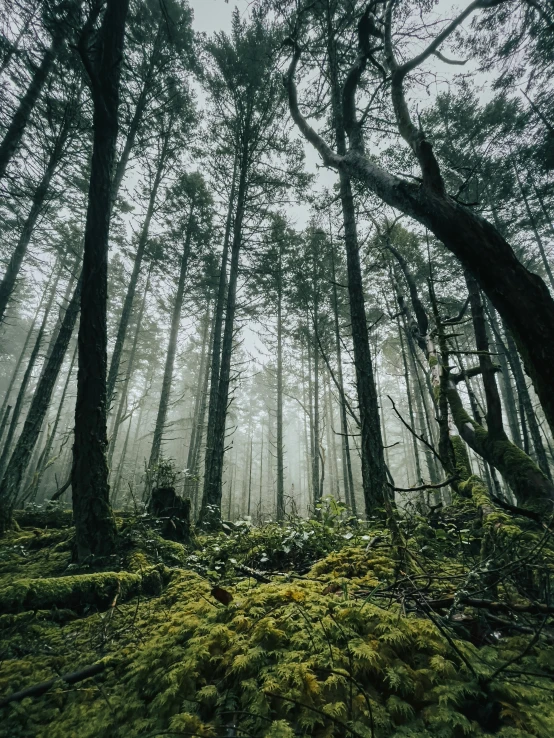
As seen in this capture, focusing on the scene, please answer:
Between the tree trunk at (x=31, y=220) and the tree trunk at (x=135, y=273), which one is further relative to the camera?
the tree trunk at (x=135, y=273)

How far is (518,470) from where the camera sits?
3660 millimetres

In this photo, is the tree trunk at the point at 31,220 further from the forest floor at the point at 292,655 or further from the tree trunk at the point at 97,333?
the forest floor at the point at 292,655

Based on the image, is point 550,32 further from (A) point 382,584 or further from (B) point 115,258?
(B) point 115,258

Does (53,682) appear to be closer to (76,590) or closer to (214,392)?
(76,590)

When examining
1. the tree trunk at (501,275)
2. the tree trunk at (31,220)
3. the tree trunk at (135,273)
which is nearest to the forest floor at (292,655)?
the tree trunk at (501,275)

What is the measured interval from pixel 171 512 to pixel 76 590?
6.56ft

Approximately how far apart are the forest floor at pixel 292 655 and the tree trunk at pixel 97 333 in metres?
0.84

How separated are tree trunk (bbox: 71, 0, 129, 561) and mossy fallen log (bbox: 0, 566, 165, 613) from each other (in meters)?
0.75

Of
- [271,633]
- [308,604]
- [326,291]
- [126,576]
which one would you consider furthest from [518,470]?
[326,291]

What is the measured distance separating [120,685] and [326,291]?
1422 centimetres

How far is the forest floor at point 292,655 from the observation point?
96 centimetres

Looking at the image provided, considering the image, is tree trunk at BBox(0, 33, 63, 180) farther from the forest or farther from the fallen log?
the fallen log

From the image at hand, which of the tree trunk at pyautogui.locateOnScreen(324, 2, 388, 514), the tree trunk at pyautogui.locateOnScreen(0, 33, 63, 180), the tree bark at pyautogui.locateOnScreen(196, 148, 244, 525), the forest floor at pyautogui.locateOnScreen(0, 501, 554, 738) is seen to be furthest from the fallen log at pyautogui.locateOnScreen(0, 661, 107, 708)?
the tree trunk at pyautogui.locateOnScreen(0, 33, 63, 180)

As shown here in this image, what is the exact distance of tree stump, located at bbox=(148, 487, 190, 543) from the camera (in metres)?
3.82
